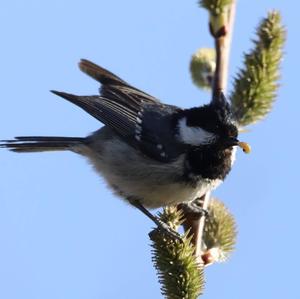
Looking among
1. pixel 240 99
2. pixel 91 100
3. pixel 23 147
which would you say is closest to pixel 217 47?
pixel 240 99

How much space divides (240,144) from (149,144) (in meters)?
0.62

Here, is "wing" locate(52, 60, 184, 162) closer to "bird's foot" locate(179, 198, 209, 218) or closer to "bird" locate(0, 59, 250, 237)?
"bird" locate(0, 59, 250, 237)

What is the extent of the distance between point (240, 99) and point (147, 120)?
851 millimetres

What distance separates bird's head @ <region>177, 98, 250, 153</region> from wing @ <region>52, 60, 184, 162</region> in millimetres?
101

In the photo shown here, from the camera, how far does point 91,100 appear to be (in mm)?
3693

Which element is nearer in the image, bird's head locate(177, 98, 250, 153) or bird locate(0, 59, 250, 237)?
bird's head locate(177, 98, 250, 153)

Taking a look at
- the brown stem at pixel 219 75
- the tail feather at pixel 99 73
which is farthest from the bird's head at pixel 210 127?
the tail feather at pixel 99 73

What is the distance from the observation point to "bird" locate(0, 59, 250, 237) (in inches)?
123

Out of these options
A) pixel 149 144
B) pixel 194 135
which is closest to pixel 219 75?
pixel 194 135

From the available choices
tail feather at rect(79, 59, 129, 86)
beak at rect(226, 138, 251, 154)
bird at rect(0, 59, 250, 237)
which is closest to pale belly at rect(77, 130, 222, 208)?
bird at rect(0, 59, 250, 237)

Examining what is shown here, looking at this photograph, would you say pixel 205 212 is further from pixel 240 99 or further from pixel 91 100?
pixel 91 100

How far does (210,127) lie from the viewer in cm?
312

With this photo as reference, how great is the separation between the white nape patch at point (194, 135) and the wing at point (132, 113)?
0.07m

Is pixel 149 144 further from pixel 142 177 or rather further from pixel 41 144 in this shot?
pixel 41 144
